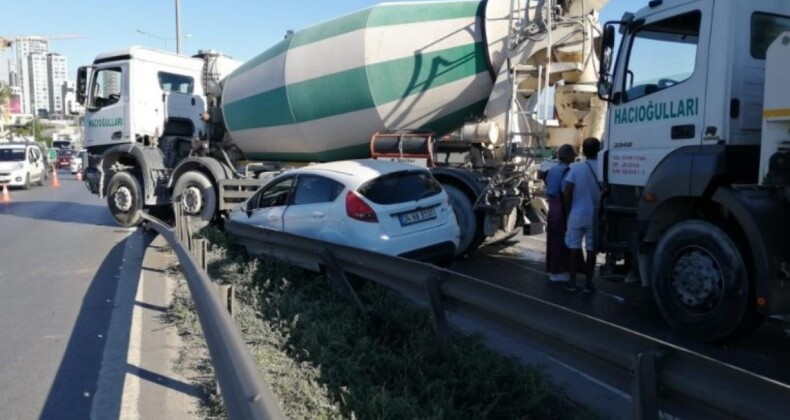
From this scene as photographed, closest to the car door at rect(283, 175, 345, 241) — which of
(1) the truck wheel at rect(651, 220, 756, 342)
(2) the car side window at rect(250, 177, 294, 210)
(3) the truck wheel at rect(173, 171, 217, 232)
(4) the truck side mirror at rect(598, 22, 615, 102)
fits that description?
(2) the car side window at rect(250, 177, 294, 210)

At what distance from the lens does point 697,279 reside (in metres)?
5.56

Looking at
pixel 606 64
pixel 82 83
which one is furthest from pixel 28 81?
pixel 606 64

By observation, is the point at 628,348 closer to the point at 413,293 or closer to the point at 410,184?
the point at 413,293

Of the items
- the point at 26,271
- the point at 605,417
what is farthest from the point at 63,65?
the point at 605,417

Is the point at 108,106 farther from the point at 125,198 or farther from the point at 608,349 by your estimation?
the point at 608,349

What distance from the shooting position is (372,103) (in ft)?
32.2

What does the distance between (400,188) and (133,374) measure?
3667 mm

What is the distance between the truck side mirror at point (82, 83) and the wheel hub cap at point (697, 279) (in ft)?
41.9

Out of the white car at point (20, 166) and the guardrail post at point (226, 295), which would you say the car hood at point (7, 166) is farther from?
the guardrail post at point (226, 295)

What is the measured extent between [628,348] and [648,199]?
346 cm

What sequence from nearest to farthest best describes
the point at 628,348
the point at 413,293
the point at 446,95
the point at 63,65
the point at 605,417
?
the point at 628,348, the point at 605,417, the point at 413,293, the point at 446,95, the point at 63,65

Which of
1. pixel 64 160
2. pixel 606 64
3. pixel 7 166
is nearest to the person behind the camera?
pixel 606 64

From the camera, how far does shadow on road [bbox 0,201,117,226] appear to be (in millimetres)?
16094

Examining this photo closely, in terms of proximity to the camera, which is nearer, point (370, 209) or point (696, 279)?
point (696, 279)
